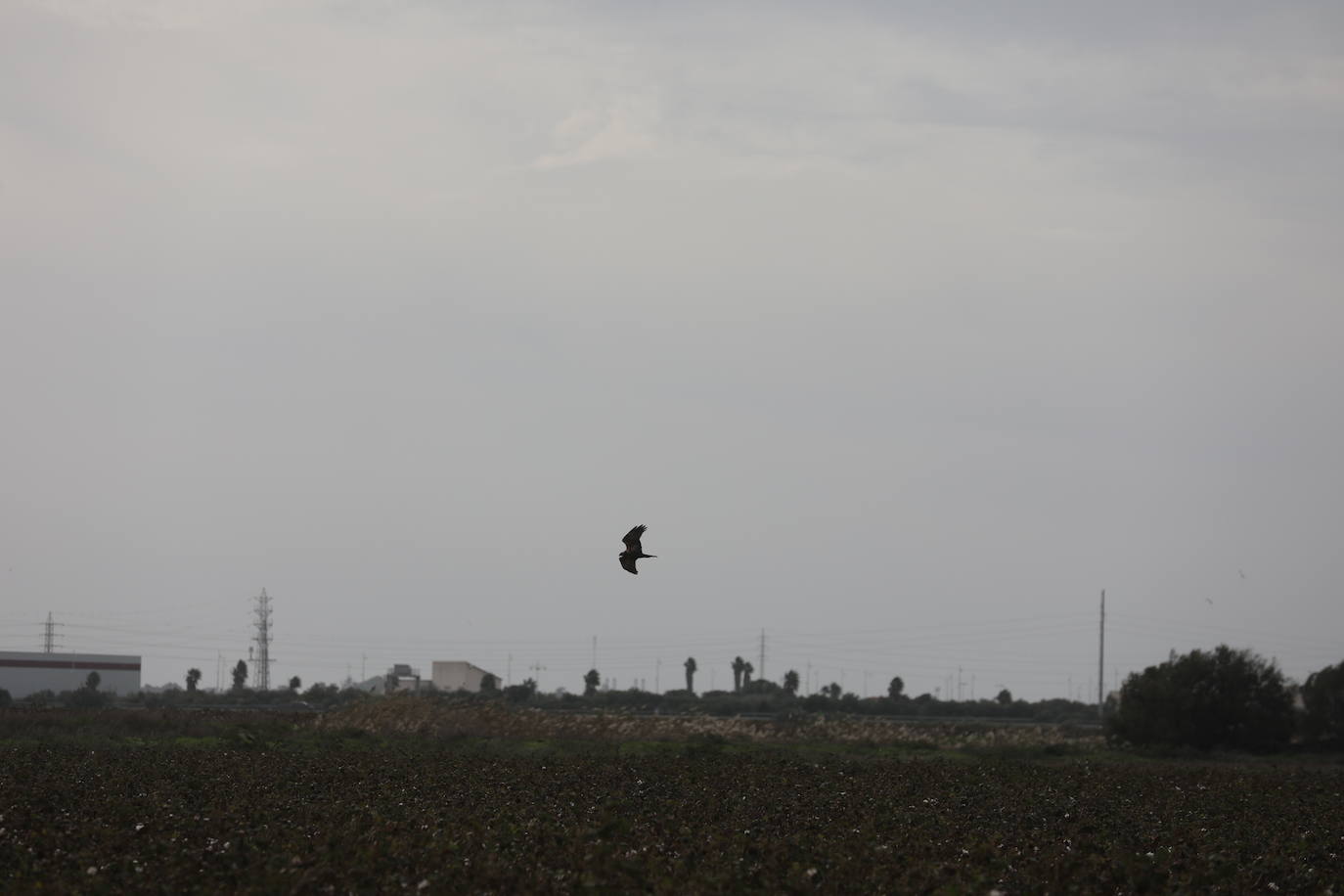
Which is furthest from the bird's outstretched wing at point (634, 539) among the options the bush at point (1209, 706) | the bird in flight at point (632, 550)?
the bush at point (1209, 706)

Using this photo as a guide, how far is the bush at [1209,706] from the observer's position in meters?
58.7

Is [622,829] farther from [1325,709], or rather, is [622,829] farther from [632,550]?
[1325,709]

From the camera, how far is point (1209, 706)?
2330 inches

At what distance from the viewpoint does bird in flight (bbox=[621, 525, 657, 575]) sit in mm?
23422

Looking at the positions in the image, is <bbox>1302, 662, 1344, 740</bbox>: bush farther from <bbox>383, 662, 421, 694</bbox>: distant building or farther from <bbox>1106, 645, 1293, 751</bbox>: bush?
<bbox>383, 662, 421, 694</bbox>: distant building

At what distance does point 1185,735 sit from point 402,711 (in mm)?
31773

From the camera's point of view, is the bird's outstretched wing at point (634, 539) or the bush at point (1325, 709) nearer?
the bird's outstretched wing at point (634, 539)

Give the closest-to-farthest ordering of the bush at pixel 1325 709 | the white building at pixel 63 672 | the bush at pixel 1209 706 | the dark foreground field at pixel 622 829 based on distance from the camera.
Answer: the dark foreground field at pixel 622 829, the bush at pixel 1209 706, the bush at pixel 1325 709, the white building at pixel 63 672

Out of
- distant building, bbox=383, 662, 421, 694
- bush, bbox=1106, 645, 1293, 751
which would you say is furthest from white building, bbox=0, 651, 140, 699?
bush, bbox=1106, 645, 1293, 751

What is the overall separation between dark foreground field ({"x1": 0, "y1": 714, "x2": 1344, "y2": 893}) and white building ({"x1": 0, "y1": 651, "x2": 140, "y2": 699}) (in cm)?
8198

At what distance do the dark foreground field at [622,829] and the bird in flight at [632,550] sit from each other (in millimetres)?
3980

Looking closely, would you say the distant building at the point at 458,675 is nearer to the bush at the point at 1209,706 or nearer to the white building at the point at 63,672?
the white building at the point at 63,672

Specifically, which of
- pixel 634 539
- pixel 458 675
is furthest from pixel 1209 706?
pixel 458 675

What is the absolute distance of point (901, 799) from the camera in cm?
2659
